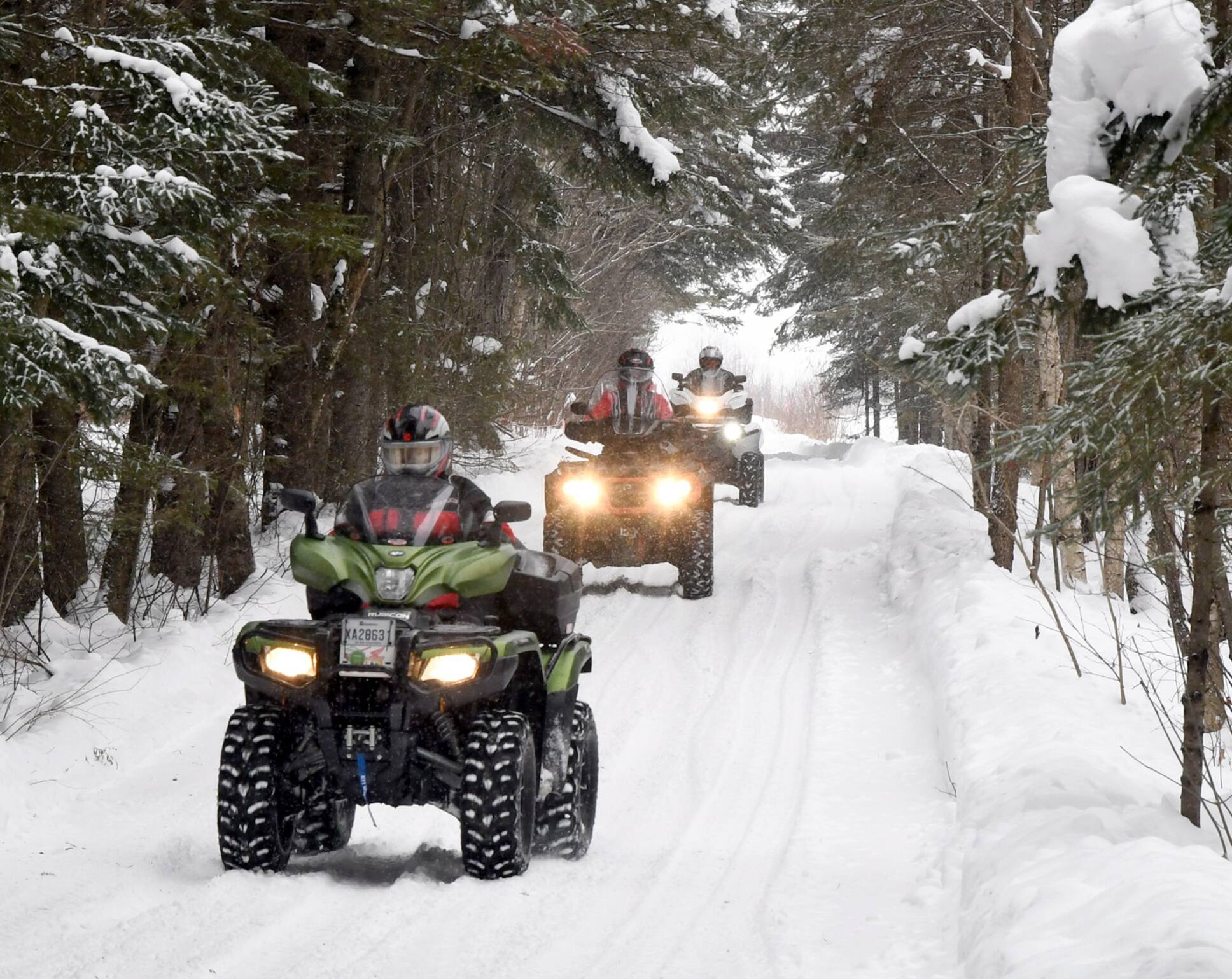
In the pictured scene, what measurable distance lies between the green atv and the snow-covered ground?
20 centimetres

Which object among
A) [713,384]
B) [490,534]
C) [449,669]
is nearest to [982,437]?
[713,384]

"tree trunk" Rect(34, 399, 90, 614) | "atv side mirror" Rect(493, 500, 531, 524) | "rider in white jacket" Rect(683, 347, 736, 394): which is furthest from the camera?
"rider in white jacket" Rect(683, 347, 736, 394)

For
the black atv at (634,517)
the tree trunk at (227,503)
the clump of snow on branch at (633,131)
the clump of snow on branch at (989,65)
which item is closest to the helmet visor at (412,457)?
the tree trunk at (227,503)

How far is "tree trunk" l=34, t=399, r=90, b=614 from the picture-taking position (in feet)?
25.1

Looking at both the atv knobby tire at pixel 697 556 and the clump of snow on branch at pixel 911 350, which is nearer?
the clump of snow on branch at pixel 911 350

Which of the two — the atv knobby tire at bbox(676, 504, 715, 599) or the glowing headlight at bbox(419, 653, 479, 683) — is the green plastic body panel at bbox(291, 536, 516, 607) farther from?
the atv knobby tire at bbox(676, 504, 715, 599)

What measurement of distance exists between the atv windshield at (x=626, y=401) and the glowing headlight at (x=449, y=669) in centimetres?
756

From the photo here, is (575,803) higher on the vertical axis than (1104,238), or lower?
lower

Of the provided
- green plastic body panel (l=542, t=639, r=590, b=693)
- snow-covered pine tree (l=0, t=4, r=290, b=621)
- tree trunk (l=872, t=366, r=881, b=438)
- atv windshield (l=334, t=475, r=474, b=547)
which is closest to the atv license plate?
atv windshield (l=334, t=475, r=474, b=547)

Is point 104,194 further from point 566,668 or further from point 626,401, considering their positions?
point 626,401

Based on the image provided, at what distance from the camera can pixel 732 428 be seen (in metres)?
17.2

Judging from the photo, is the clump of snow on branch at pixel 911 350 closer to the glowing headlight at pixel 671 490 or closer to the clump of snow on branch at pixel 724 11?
the glowing headlight at pixel 671 490

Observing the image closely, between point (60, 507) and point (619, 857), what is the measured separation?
5.11m

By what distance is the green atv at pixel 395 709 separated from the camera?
4840 millimetres
